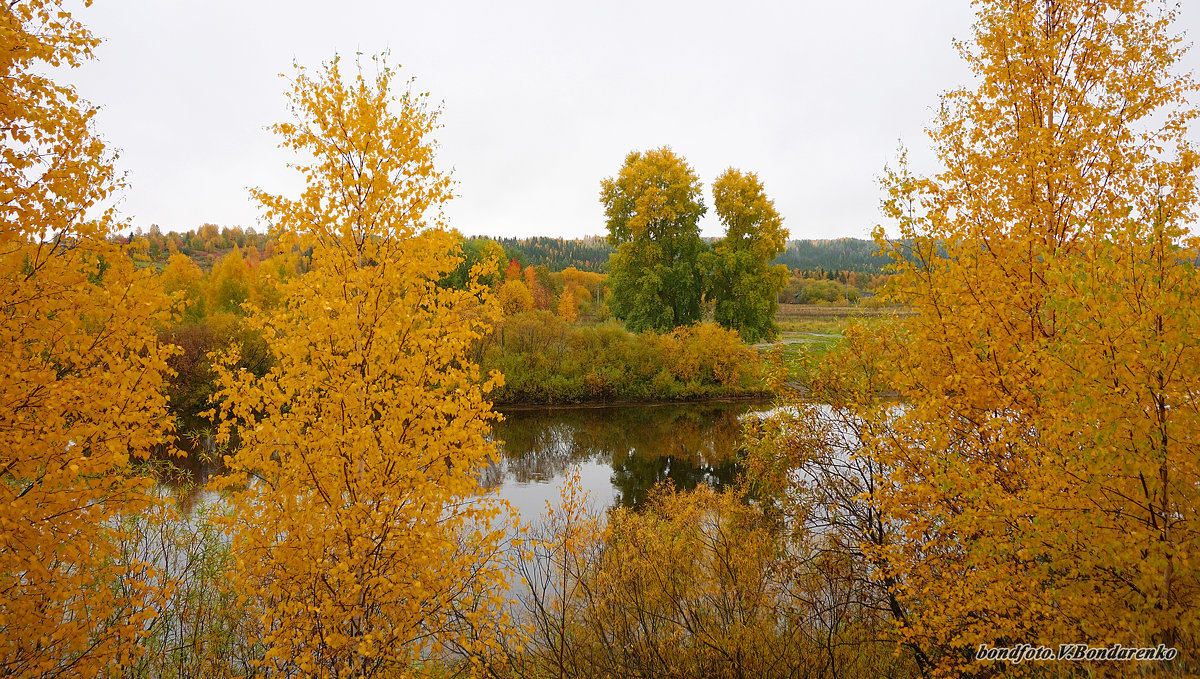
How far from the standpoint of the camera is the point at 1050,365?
453cm

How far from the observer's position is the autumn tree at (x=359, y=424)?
5070 millimetres

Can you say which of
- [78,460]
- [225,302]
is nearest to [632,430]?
[78,460]

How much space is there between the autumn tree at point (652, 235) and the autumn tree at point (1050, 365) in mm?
19427

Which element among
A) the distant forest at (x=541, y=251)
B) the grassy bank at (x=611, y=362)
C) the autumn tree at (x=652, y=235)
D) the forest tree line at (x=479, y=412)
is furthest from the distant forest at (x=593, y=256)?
the forest tree line at (x=479, y=412)

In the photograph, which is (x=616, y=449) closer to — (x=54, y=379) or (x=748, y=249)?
(x=748, y=249)

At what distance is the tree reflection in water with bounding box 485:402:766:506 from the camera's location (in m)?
18.6

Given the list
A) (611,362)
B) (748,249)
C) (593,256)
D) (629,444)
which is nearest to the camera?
(629,444)

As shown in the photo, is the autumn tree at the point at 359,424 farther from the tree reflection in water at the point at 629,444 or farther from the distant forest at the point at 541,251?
the distant forest at the point at 541,251

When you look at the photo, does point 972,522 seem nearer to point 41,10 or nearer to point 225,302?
point 41,10

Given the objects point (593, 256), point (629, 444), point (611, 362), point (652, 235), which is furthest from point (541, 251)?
point (629, 444)

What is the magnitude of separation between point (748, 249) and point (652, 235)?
4.87 m

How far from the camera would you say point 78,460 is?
446 cm

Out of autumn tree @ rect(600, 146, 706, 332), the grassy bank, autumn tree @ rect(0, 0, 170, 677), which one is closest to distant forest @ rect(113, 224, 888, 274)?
the grassy bank

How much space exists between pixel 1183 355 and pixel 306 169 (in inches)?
300
